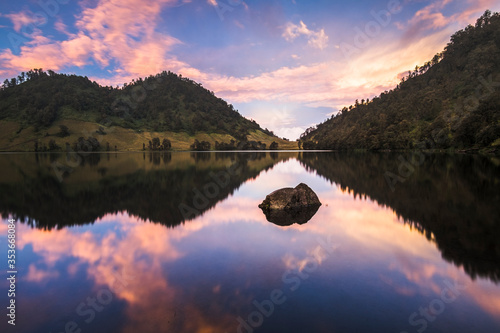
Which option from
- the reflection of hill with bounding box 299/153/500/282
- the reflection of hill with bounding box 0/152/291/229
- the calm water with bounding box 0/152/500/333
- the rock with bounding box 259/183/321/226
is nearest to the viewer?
the calm water with bounding box 0/152/500/333

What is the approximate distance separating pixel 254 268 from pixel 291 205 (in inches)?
500

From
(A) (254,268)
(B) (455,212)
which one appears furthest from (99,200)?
(B) (455,212)

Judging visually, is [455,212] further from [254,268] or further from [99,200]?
[99,200]

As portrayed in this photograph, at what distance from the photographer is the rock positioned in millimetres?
21672

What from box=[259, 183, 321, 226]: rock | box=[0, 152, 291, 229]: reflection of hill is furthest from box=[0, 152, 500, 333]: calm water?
box=[259, 183, 321, 226]: rock

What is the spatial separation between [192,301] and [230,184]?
30987mm

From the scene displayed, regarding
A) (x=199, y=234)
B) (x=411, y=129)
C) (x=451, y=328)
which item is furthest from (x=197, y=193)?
(x=411, y=129)

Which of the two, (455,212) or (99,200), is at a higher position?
(455,212)

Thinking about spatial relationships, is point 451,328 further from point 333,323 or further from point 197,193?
point 197,193

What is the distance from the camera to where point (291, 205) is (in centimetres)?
2395

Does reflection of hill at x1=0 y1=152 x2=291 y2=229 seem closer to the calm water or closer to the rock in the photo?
the calm water

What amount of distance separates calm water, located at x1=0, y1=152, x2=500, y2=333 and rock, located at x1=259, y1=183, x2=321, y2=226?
3.88 ft

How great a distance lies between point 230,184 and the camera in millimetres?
39844

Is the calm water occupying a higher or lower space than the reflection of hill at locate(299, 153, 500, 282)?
lower
